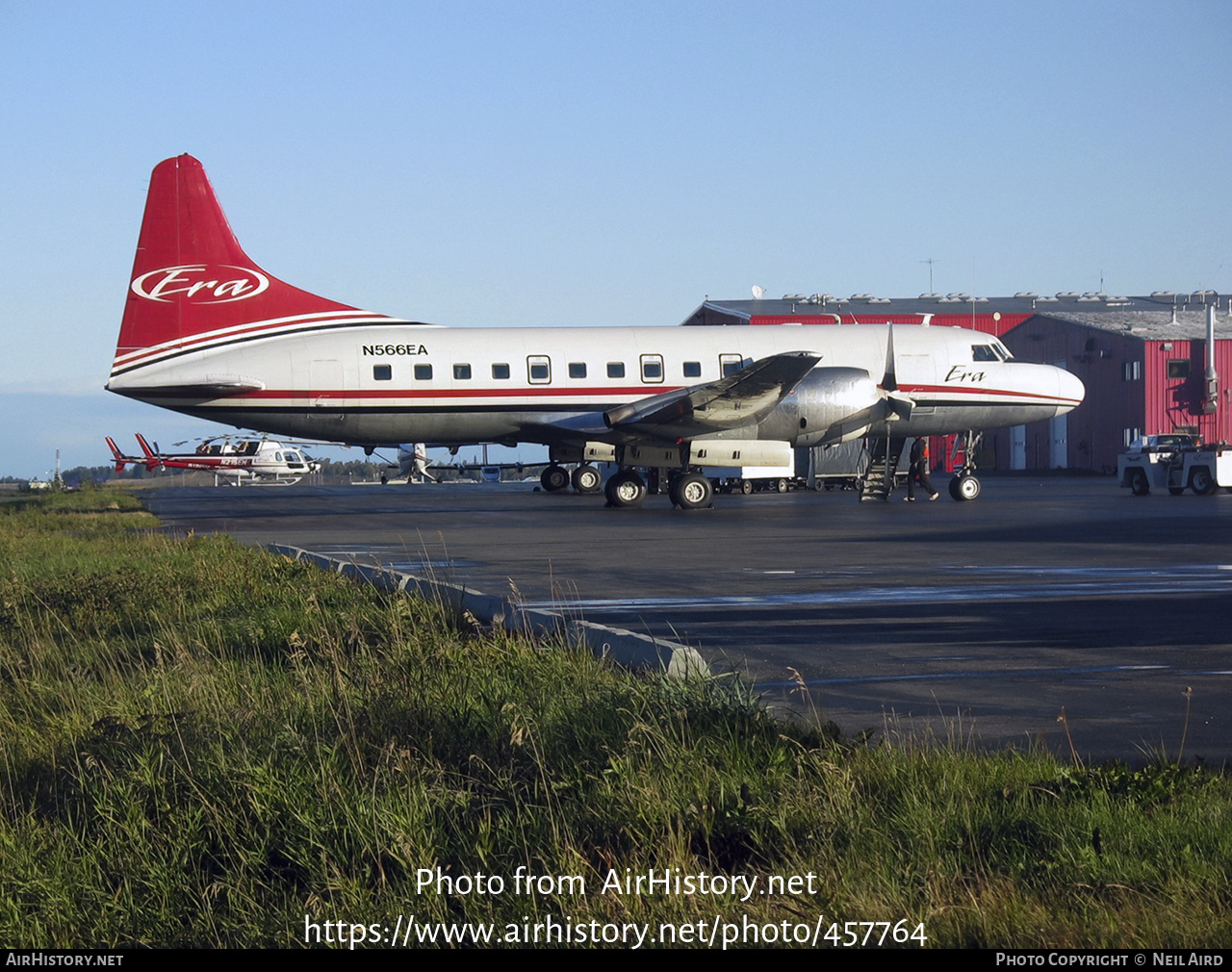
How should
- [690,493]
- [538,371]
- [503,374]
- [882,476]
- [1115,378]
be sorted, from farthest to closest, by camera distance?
[1115,378]
[882,476]
[538,371]
[503,374]
[690,493]

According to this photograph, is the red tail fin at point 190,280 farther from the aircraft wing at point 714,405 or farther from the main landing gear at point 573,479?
the main landing gear at point 573,479

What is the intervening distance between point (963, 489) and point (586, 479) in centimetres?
1338

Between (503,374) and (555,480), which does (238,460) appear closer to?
(555,480)

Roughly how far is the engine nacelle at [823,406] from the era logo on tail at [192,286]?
1318 cm

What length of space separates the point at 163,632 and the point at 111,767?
4290 mm

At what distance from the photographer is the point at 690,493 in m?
30.9

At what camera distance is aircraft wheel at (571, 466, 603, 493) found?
140 ft

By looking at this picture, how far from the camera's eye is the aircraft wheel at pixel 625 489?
32094mm

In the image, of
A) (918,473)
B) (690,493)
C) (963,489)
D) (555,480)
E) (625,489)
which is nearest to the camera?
(690,493)

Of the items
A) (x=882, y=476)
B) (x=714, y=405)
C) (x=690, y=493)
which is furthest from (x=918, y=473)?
(x=714, y=405)

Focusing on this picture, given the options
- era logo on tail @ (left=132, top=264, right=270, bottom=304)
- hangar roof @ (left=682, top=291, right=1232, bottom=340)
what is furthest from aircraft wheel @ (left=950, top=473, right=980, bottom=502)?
hangar roof @ (left=682, top=291, right=1232, bottom=340)

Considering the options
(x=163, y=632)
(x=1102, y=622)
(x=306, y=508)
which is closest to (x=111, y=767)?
(x=163, y=632)

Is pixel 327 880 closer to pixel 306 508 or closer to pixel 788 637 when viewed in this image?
pixel 788 637

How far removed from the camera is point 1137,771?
5.52 m
